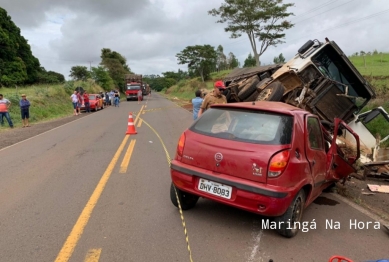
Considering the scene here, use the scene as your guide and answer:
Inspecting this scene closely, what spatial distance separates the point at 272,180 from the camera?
329 cm

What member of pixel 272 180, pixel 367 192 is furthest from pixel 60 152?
pixel 367 192

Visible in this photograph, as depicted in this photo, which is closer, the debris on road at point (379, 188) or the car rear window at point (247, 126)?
the car rear window at point (247, 126)

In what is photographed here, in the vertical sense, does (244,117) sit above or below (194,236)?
above

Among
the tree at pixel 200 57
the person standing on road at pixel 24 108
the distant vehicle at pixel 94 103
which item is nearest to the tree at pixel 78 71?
the tree at pixel 200 57

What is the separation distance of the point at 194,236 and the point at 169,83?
10974 centimetres

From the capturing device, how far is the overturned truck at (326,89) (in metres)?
7.72

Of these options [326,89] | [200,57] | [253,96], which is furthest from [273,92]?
[200,57]

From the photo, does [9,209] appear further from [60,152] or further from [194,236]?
[60,152]

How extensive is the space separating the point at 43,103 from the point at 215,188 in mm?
23661

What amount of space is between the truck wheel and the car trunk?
165 inches

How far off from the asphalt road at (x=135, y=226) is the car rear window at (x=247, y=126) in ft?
3.76

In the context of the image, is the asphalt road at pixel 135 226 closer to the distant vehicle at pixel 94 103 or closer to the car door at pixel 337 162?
the car door at pixel 337 162

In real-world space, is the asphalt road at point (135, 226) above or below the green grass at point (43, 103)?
below

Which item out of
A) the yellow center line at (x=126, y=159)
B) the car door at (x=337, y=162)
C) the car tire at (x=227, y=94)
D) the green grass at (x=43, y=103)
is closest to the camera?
the car door at (x=337, y=162)
